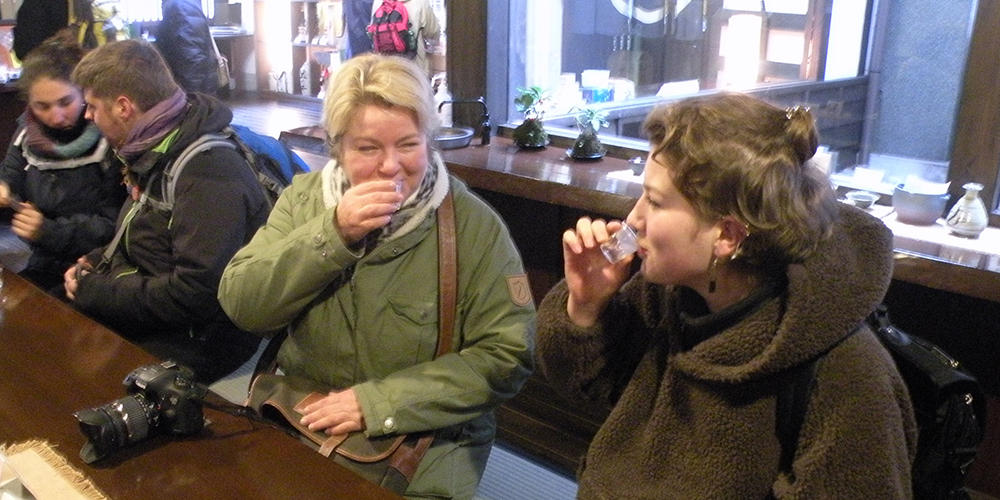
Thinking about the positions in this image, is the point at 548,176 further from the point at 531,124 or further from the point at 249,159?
the point at 249,159

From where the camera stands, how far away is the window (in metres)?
2.71

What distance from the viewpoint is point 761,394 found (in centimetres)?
113

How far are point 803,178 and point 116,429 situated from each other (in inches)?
38.0

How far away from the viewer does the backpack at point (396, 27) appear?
4.50 meters

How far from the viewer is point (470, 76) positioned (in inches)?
136

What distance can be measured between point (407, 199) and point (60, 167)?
1.49m

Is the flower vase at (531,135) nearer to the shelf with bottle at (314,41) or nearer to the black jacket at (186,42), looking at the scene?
the black jacket at (186,42)

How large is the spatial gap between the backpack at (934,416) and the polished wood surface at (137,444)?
0.52 metres

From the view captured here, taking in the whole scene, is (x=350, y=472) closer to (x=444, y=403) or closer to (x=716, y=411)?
(x=444, y=403)

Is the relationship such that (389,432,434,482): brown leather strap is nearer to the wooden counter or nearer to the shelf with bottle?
the wooden counter

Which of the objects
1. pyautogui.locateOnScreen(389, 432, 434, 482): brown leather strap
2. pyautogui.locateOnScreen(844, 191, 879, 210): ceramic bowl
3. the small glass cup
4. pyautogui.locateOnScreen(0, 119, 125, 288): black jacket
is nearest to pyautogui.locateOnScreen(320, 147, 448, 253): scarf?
pyautogui.locateOnScreen(389, 432, 434, 482): brown leather strap

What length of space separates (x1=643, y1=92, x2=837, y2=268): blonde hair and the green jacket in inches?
21.9

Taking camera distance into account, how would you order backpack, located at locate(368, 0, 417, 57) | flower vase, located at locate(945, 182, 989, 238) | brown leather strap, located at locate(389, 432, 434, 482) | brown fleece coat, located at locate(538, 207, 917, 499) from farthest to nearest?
backpack, located at locate(368, 0, 417, 57)
flower vase, located at locate(945, 182, 989, 238)
brown leather strap, located at locate(389, 432, 434, 482)
brown fleece coat, located at locate(538, 207, 917, 499)

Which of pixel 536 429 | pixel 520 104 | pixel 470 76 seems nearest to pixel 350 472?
pixel 536 429
